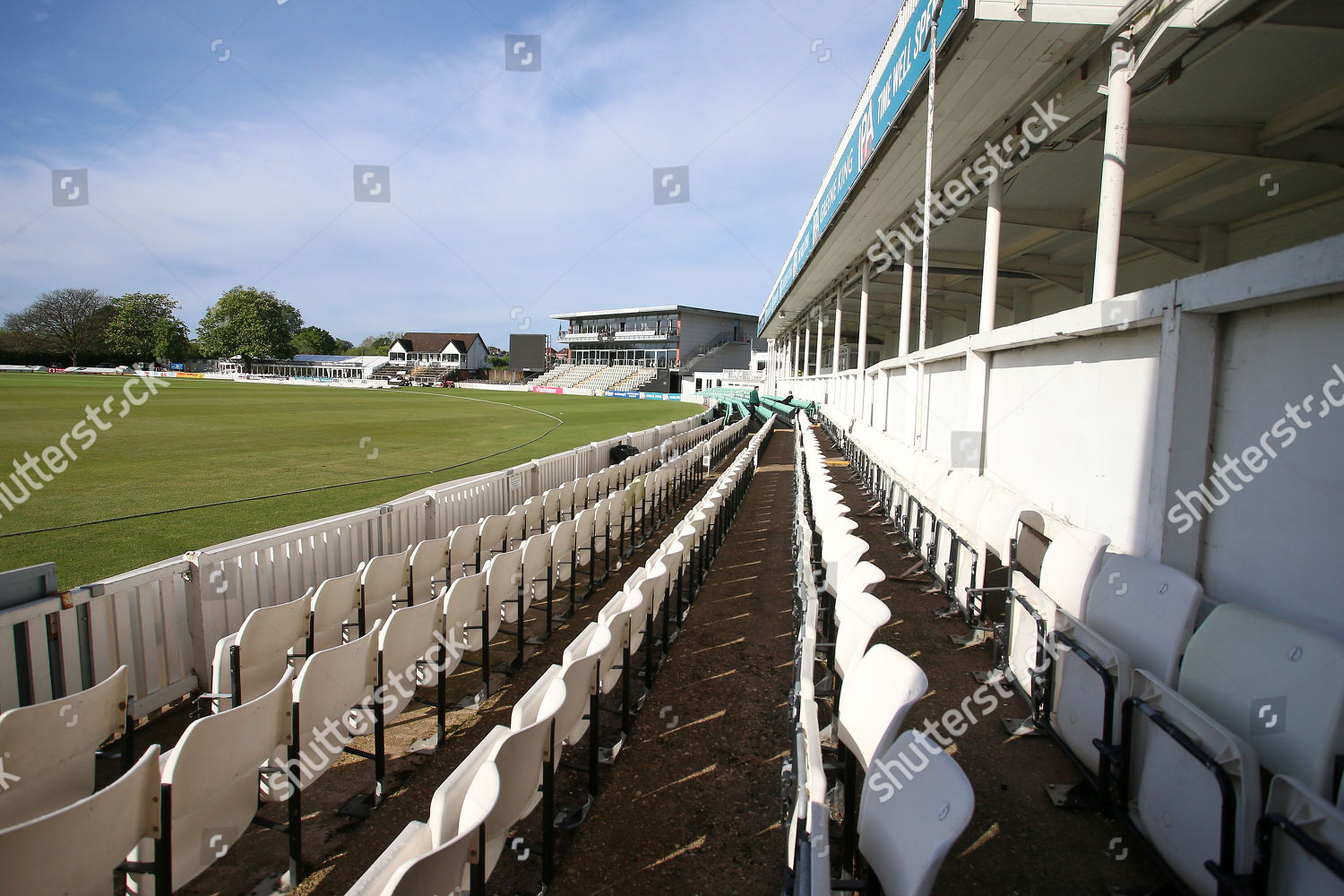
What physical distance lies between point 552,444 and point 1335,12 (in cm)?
1452

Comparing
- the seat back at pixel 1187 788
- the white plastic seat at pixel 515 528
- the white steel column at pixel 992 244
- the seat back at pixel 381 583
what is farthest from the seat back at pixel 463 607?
the white steel column at pixel 992 244

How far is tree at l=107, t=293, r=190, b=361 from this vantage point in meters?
71.6

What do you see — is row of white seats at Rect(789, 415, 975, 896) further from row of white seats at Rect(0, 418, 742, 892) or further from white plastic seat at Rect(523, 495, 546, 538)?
white plastic seat at Rect(523, 495, 546, 538)

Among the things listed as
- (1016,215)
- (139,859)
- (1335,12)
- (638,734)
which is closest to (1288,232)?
(1016,215)

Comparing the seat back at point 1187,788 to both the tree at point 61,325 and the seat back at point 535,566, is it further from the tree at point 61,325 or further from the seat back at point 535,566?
the tree at point 61,325

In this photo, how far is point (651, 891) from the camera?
94.7 inches

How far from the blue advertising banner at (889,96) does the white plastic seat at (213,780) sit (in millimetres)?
5623

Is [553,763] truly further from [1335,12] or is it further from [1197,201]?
[1197,201]

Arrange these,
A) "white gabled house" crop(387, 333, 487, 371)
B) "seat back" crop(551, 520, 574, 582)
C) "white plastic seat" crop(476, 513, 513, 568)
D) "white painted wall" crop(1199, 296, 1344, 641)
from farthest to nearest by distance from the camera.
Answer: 1. "white gabled house" crop(387, 333, 487, 371)
2. "white plastic seat" crop(476, 513, 513, 568)
3. "seat back" crop(551, 520, 574, 582)
4. "white painted wall" crop(1199, 296, 1344, 641)

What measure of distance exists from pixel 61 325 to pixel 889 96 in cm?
9421

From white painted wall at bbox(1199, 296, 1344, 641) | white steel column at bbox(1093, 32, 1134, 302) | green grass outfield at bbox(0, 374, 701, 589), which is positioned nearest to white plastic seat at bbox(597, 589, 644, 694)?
white painted wall at bbox(1199, 296, 1344, 641)

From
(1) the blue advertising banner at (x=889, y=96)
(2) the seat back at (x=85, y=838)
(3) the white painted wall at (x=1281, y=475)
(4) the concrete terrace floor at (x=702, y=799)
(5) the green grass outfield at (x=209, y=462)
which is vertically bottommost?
(4) the concrete terrace floor at (x=702, y=799)

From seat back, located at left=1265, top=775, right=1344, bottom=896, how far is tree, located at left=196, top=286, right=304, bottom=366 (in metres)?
97.2

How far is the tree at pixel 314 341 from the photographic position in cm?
10925
